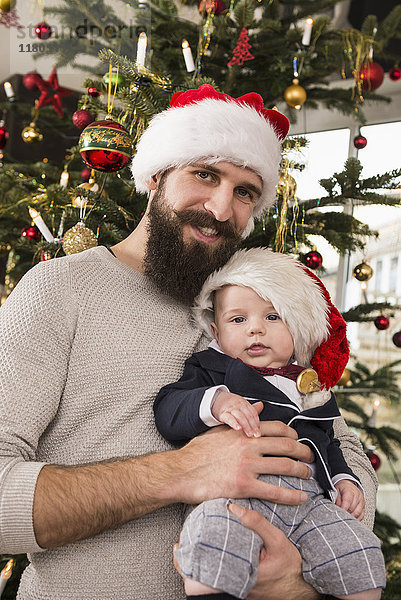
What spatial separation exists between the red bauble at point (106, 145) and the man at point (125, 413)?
0.22 meters

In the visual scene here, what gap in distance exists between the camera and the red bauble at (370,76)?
9.09 feet

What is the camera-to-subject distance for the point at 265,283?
1.56 m

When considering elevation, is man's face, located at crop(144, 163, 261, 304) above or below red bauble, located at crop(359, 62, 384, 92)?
below

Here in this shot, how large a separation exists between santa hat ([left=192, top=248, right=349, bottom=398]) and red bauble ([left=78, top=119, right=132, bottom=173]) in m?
0.54

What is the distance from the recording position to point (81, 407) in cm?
139

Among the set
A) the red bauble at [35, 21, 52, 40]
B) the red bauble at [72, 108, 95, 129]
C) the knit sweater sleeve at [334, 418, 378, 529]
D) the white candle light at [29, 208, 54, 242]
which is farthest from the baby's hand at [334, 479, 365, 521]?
the red bauble at [35, 21, 52, 40]

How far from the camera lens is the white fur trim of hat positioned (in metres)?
1.56

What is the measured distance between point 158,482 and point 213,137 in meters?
0.99

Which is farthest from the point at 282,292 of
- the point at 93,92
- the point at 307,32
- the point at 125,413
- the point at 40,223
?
the point at 307,32

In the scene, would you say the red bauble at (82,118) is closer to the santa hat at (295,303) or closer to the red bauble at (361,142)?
the santa hat at (295,303)

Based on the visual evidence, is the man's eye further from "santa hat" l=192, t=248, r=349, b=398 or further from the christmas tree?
the christmas tree

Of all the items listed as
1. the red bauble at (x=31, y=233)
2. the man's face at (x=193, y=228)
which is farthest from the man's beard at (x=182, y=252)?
the red bauble at (x=31, y=233)

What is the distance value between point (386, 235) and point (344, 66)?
5.48ft

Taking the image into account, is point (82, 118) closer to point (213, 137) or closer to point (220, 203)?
point (213, 137)
